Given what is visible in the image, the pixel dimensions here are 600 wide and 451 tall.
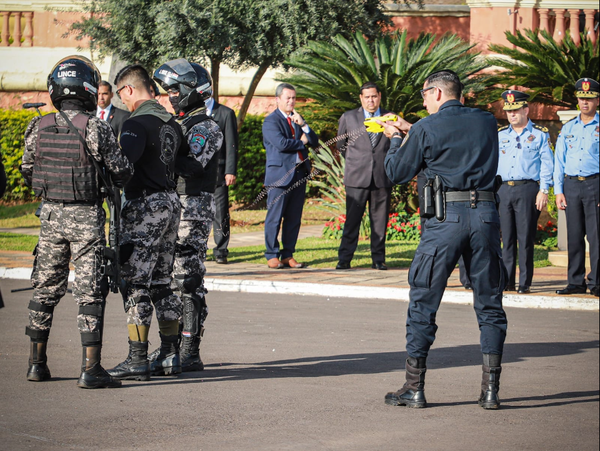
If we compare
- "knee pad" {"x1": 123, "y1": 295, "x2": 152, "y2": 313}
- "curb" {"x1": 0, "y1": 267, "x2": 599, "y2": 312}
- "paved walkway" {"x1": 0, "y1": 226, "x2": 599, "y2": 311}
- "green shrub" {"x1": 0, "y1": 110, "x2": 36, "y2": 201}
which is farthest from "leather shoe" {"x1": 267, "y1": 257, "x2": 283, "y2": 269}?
"green shrub" {"x1": 0, "y1": 110, "x2": 36, "y2": 201}

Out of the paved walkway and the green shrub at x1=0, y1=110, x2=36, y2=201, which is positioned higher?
the green shrub at x1=0, y1=110, x2=36, y2=201

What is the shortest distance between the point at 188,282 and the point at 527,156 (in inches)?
192

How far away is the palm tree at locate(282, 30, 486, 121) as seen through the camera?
1539 centimetres

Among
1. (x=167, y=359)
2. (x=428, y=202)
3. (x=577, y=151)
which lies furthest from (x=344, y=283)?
(x=428, y=202)

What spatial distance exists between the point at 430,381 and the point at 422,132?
5.95ft

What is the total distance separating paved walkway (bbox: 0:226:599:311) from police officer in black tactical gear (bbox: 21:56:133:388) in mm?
4655

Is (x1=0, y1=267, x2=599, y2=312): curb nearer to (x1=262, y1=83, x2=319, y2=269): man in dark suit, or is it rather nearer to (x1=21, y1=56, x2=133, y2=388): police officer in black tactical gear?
(x1=262, y1=83, x2=319, y2=269): man in dark suit

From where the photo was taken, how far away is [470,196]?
5836mm

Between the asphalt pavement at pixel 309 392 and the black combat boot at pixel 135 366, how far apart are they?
3.1 inches

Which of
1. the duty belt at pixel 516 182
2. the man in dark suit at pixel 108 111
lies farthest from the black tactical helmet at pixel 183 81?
the duty belt at pixel 516 182

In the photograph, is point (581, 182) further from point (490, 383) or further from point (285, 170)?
point (490, 383)

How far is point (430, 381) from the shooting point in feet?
21.4

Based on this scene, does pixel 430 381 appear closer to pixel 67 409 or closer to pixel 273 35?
pixel 67 409

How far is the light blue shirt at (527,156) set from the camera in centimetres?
1013
